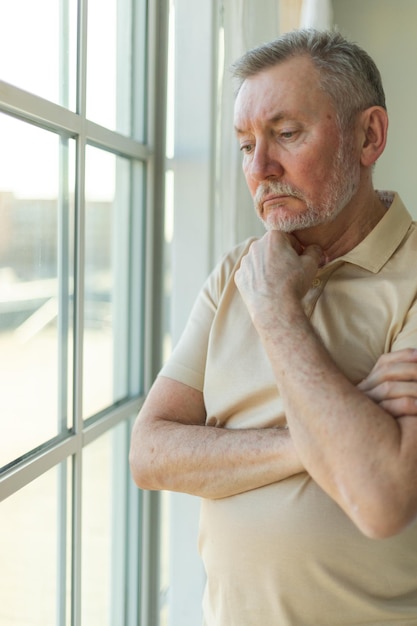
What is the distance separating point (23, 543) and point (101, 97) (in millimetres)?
1178

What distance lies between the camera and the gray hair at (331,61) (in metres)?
1.49

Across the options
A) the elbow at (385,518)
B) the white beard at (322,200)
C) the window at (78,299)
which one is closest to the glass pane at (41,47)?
the window at (78,299)

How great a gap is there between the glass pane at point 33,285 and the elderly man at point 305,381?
0.94 feet

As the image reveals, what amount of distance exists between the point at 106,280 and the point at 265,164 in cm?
77

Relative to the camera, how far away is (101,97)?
2021 mm

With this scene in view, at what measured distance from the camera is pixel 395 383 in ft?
4.05

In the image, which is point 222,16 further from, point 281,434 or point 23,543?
point 23,543

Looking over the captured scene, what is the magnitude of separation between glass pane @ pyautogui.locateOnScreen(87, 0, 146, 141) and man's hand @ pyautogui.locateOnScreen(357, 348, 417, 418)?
1.07 m

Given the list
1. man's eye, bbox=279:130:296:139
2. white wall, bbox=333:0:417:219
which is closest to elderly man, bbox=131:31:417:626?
man's eye, bbox=279:130:296:139

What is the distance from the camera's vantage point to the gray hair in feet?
4.90

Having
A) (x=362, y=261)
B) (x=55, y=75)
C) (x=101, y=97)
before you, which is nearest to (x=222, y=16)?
(x=101, y=97)

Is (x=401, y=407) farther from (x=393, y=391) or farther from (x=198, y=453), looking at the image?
(x=198, y=453)

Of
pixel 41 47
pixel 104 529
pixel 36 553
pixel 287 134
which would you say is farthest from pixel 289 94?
pixel 104 529

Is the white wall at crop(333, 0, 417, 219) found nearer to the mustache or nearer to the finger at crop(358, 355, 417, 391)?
the mustache
